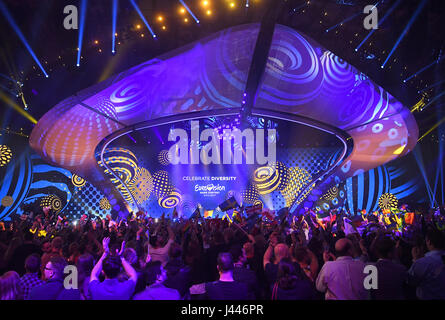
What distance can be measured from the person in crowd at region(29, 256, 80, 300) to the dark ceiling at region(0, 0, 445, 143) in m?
5.75

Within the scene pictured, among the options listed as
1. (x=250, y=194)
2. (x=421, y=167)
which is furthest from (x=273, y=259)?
(x=421, y=167)

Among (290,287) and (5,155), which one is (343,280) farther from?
(5,155)

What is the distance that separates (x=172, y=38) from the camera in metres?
7.72

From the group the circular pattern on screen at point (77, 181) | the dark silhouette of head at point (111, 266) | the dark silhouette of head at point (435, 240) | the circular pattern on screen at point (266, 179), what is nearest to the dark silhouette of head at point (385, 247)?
the dark silhouette of head at point (435, 240)

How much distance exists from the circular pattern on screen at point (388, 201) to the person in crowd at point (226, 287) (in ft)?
56.7

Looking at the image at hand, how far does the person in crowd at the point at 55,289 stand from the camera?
8.55 ft

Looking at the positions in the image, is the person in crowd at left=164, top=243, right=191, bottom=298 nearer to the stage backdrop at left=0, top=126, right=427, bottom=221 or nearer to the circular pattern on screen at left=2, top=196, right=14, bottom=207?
the stage backdrop at left=0, top=126, right=427, bottom=221

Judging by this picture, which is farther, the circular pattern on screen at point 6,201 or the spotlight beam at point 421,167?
the spotlight beam at point 421,167

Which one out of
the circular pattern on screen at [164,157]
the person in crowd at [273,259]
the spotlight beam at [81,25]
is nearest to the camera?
the person in crowd at [273,259]

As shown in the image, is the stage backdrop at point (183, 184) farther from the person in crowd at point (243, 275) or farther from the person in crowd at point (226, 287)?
the person in crowd at point (226, 287)

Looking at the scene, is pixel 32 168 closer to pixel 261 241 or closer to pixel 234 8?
pixel 234 8

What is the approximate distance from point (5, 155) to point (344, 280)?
759 inches

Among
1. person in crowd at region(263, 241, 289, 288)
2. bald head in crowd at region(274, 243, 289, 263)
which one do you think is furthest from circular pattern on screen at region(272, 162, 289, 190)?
bald head in crowd at region(274, 243, 289, 263)

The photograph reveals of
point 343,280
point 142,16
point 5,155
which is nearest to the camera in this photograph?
point 343,280
